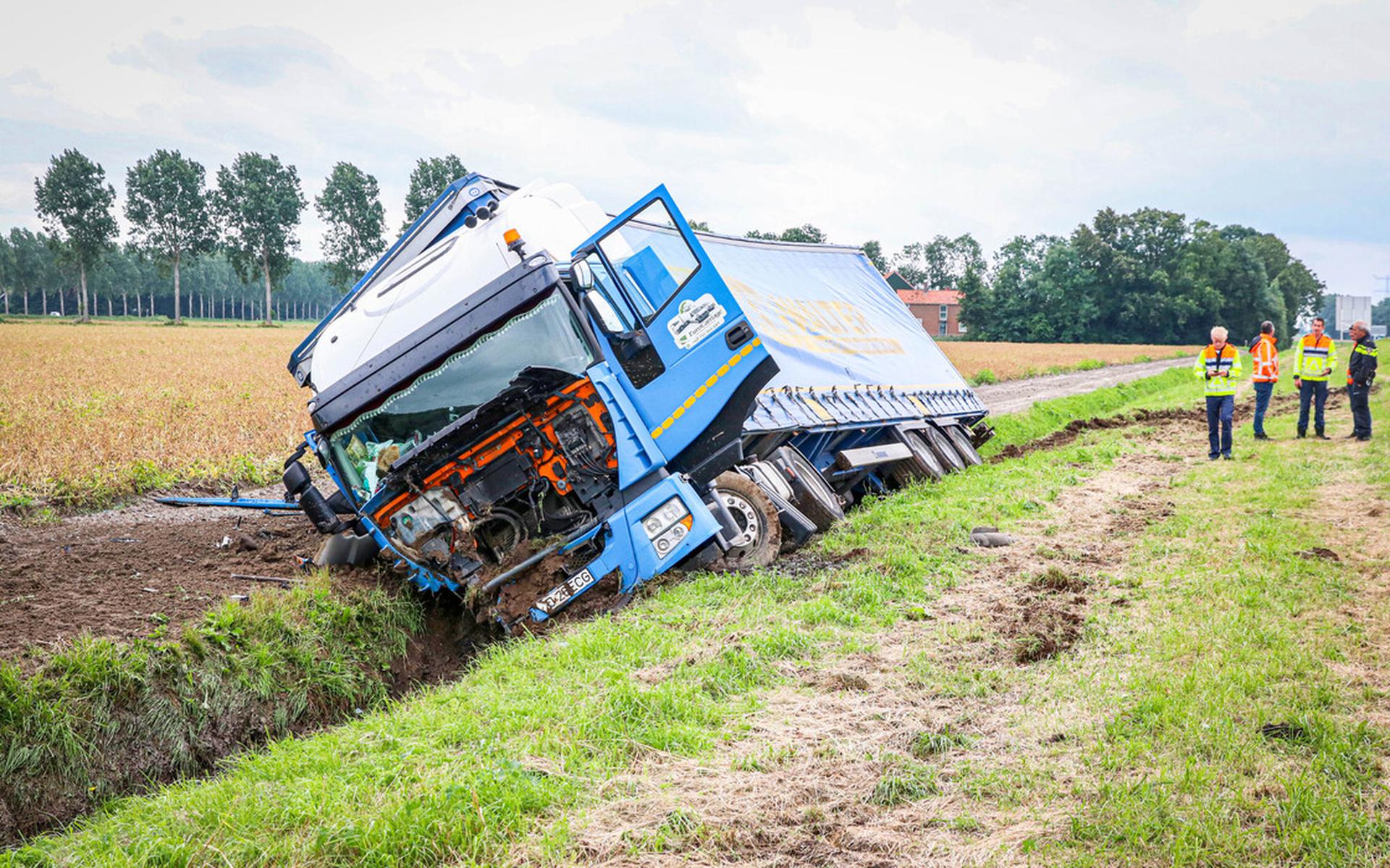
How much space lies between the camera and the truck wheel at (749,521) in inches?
272

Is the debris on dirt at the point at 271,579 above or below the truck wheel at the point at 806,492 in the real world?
below

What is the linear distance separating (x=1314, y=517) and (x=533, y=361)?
6515mm

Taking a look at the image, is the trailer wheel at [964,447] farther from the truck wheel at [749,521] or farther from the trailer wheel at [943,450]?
the truck wheel at [749,521]

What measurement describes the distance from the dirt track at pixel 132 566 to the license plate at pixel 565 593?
167cm

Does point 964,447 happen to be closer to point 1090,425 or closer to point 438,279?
point 1090,425

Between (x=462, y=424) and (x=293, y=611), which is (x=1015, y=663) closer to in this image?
(x=462, y=424)

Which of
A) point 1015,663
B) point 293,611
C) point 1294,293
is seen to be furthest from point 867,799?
point 1294,293

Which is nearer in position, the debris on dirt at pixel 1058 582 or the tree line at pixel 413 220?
the debris on dirt at pixel 1058 582

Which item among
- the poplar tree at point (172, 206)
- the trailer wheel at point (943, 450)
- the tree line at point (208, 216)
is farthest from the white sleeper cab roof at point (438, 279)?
the poplar tree at point (172, 206)

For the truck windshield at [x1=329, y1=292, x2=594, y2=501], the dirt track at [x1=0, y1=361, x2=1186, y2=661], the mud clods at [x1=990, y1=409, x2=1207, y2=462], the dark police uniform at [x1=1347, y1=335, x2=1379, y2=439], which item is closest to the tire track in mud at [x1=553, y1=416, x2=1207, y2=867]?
the truck windshield at [x1=329, y1=292, x2=594, y2=501]

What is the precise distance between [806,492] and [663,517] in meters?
2.44

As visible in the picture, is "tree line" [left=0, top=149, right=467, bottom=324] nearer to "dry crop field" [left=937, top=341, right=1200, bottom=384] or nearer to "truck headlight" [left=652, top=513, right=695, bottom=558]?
"dry crop field" [left=937, top=341, right=1200, bottom=384]

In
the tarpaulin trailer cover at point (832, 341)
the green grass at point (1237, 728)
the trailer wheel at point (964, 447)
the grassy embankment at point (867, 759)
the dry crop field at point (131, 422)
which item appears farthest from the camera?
the trailer wheel at point (964, 447)

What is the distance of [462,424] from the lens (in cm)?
593
